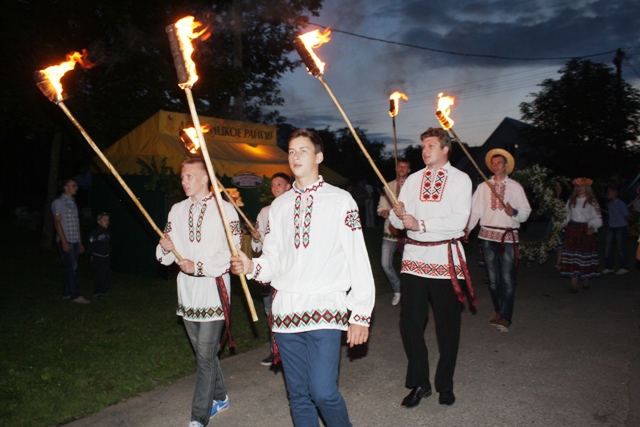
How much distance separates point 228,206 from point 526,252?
940cm

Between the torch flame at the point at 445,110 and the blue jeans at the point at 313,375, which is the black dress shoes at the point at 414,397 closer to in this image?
the blue jeans at the point at 313,375

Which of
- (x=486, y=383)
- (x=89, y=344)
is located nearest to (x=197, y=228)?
(x=486, y=383)

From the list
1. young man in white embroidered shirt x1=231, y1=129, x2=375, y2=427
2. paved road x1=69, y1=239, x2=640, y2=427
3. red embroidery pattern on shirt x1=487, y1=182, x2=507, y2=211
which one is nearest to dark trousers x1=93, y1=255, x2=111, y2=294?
paved road x1=69, y1=239, x2=640, y2=427

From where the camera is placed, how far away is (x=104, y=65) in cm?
1388

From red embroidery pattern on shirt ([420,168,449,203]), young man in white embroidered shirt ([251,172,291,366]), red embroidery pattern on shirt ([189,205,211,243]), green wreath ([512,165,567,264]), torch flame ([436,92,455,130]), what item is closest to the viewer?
red embroidery pattern on shirt ([189,205,211,243])

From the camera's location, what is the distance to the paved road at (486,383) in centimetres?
445

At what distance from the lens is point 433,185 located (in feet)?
15.5

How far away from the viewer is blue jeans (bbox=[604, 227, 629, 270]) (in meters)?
11.9

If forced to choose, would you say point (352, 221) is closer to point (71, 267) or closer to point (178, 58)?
point (178, 58)

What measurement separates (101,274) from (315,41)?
286 inches

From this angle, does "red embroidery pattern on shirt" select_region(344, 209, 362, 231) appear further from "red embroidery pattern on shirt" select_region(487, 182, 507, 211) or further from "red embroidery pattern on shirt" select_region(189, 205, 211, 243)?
"red embroidery pattern on shirt" select_region(487, 182, 507, 211)

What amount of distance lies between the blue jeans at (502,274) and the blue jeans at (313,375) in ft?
14.1

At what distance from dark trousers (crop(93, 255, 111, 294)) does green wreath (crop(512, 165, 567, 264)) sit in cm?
875

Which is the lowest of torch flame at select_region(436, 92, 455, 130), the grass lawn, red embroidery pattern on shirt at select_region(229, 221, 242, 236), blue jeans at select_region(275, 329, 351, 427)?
the grass lawn
